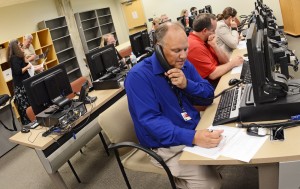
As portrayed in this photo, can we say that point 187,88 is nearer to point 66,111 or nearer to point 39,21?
point 66,111

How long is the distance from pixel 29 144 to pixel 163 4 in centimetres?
834

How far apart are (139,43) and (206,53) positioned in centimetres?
180

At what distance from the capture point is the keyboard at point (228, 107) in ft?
4.74

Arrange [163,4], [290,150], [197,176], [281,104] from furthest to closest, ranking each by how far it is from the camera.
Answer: [163,4] < [197,176] < [281,104] < [290,150]

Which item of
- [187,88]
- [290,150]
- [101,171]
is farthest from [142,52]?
[290,150]

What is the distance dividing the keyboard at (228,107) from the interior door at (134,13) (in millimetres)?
8438

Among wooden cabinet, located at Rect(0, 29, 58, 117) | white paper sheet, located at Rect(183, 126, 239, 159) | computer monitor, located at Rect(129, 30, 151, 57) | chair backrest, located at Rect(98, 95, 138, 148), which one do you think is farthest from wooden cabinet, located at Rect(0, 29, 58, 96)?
white paper sheet, located at Rect(183, 126, 239, 159)

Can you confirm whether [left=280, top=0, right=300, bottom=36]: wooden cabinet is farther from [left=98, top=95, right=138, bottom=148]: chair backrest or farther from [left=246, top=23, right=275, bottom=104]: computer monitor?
[left=98, top=95, right=138, bottom=148]: chair backrest

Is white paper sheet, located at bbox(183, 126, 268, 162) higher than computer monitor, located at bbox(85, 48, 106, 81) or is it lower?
lower

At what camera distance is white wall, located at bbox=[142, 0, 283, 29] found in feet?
27.2

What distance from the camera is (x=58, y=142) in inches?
85.0

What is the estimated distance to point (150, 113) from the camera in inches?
59.6

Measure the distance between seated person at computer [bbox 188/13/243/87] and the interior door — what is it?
744cm

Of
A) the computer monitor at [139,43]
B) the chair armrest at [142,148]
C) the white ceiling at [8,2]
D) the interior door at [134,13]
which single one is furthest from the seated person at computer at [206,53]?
the interior door at [134,13]
